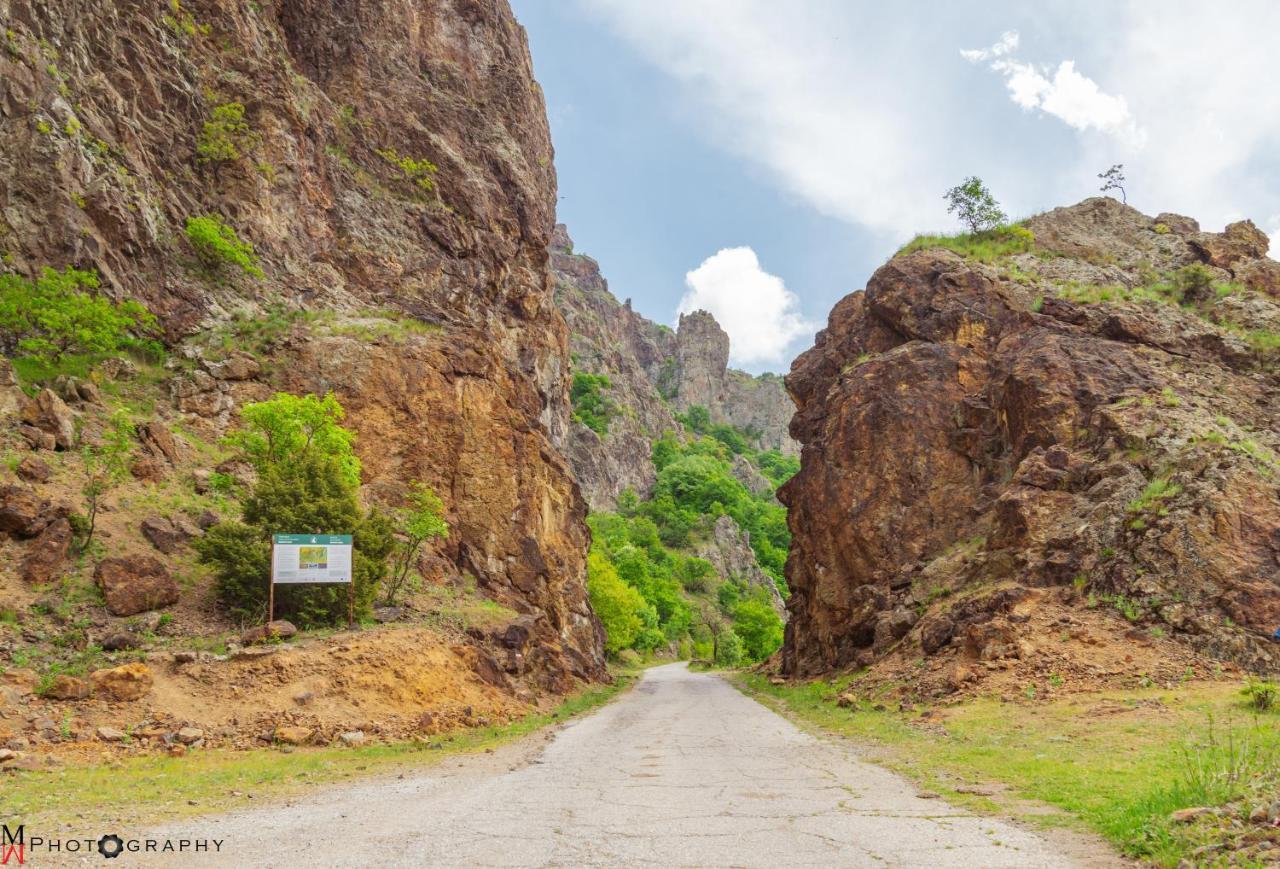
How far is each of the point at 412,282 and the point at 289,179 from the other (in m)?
6.95

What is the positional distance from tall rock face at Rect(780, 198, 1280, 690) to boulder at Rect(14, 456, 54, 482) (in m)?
23.3

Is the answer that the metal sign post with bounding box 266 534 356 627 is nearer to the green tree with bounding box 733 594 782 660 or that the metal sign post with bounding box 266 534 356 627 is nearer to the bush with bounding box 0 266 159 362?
the bush with bounding box 0 266 159 362

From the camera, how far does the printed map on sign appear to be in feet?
50.6

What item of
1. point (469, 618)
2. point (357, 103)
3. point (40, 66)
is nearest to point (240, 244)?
point (40, 66)

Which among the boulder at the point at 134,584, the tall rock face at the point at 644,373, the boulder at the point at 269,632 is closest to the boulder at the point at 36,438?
the boulder at the point at 134,584

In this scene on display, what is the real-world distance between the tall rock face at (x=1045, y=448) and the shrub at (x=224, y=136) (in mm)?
28829

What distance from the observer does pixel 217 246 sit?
26750 millimetres

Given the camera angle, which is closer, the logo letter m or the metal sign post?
the logo letter m

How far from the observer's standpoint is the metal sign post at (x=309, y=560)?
15.4 meters

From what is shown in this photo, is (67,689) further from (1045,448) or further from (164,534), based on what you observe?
(1045,448)

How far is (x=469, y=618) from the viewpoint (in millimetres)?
22359

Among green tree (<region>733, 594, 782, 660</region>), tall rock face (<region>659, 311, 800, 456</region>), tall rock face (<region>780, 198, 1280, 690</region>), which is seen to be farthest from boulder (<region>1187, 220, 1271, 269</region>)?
tall rock face (<region>659, 311, 800, 456</region>)

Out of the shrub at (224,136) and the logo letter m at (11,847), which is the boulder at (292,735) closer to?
the logo letter m at (11,847)

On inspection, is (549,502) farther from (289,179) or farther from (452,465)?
(289,179)
